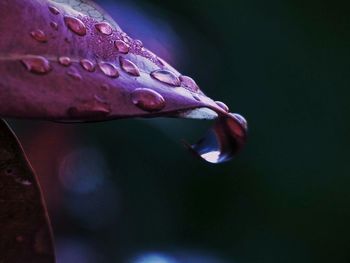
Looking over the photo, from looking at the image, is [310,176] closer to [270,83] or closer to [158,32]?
[270,83]

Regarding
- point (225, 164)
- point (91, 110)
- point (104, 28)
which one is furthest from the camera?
point (225, 164)

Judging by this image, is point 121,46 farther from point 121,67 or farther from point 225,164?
point 225,164

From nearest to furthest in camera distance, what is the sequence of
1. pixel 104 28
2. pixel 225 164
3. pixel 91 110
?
1. pixel 91 110
2. pixel 104 28
3. pixel 225 164

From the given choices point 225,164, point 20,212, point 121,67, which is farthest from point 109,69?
point 225,164

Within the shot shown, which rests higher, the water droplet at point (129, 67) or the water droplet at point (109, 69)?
the water droplet at point (129, 67)

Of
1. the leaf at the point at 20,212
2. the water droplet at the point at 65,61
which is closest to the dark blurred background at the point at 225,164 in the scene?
the leaf at the point at 20,212

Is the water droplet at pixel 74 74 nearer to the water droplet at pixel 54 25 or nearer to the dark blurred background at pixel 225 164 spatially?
the water droplet at pixel 54 25
